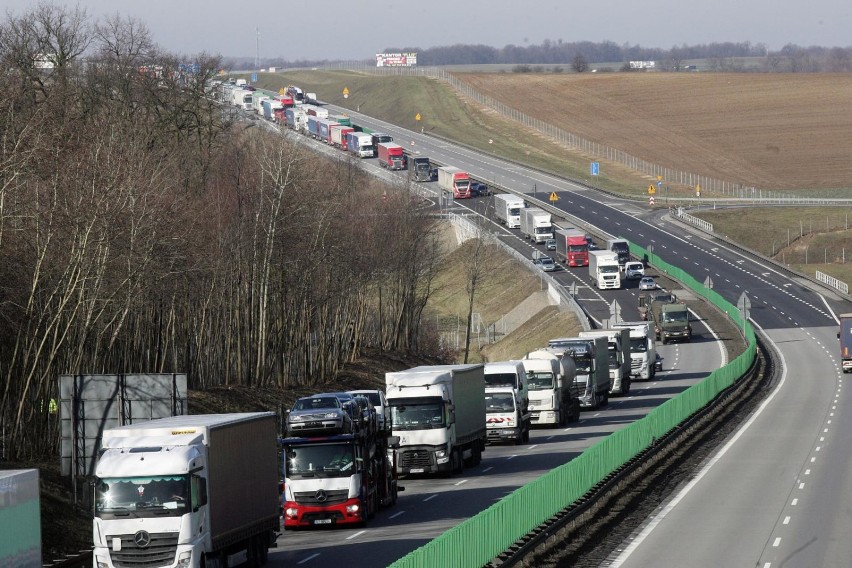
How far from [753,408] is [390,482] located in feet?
99.3

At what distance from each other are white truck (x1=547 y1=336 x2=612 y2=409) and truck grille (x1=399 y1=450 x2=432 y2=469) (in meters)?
21.7

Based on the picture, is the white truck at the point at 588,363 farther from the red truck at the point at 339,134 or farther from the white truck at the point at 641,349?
the red truck at the point at 339,134

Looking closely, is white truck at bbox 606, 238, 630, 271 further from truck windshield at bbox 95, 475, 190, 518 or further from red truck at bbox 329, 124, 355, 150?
truck windshield at bbox 95, 475, 190, 518

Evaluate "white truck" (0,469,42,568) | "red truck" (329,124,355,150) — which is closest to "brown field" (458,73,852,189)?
"red truck" (329,124,355,150)

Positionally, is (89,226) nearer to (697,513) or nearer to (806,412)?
(697,513)

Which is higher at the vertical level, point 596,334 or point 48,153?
point 48,153

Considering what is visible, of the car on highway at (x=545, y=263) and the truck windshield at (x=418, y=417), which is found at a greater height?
the truck windshield at (x=418, y=417)

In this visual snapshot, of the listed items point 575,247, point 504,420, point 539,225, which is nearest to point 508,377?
point 504,420

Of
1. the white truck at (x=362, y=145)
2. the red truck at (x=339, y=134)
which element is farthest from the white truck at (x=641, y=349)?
the red truck at (x=339, y=134)

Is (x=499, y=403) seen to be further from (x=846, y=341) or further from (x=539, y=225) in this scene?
(x=539, y=225)

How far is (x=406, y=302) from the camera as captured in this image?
88812 mm

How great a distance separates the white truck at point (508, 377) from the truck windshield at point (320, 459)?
2046 centimetres

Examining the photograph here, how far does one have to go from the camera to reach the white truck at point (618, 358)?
72.0 m

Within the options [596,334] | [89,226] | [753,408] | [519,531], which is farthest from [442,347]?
[519,531]
